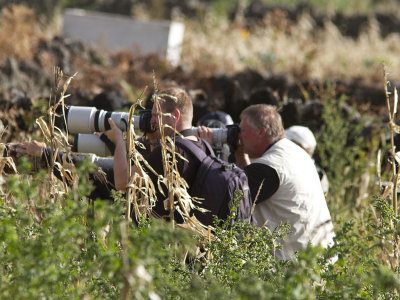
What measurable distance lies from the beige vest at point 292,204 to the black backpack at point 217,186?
16.1 inches

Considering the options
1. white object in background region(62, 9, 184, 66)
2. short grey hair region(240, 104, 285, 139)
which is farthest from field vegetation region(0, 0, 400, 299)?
short grey hair region(240, 104, 285, 139)

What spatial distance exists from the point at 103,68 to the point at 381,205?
7.40m

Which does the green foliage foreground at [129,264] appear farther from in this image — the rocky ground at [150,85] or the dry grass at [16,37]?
the dry grass at [16,37]

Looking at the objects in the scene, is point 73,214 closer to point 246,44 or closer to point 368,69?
point 368,69

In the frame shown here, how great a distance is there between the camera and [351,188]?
6535 mm

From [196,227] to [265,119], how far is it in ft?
4.20

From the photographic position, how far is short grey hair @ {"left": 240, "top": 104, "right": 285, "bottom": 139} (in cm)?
467

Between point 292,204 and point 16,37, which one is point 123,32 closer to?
point 16,37

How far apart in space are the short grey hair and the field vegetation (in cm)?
77

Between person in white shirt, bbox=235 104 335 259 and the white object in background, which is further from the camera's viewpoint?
the white object in background

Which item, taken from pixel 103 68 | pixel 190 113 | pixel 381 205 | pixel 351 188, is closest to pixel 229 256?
pixel 381 205

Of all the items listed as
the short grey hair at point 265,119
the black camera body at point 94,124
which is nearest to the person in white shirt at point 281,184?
the short grey hair at point 265,119

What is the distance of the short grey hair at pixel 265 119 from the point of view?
184 inches

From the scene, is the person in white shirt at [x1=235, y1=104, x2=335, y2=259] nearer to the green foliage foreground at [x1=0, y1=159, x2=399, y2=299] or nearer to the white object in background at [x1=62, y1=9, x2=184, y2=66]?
the green foliage foreground at [x1=0, y1=159, x2=399, y2=299]
